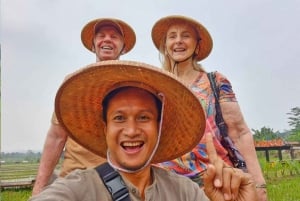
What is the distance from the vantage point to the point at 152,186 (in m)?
1.54

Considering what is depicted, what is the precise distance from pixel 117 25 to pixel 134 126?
52.2 inches

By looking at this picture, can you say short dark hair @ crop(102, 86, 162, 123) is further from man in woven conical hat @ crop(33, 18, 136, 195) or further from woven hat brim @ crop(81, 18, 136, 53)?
woven hat brim @ crop(81, 18, 136, 53)

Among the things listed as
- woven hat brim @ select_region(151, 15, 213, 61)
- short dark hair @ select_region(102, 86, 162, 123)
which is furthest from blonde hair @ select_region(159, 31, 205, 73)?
short dark hair @ select_region(102, 86, 162, 123)

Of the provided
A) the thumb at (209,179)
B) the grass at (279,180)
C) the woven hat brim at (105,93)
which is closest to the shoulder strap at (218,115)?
the woven hat brim at (105,93)

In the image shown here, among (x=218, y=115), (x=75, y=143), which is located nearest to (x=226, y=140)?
(x=218, y=115)

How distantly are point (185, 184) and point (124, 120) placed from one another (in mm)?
311

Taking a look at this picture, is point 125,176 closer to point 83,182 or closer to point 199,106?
point 83,182

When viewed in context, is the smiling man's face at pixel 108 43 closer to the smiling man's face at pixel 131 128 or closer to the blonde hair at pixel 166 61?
the blonde hair at pixel 166 61

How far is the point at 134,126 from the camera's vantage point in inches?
59.6

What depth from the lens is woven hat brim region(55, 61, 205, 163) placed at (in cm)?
150

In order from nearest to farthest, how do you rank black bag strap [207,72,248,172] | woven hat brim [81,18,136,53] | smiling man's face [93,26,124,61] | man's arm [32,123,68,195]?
black bag strap [207,72,248,172] → man's arm [32,123,68,195] → smiling man's face [93,26,124,61] → woven hat brim [81,18,136,53]

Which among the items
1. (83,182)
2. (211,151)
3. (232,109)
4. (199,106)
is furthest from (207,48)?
(83,182)

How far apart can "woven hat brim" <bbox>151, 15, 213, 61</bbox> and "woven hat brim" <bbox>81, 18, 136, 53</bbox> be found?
18 cm

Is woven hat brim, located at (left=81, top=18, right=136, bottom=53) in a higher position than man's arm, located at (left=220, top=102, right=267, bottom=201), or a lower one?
higher
